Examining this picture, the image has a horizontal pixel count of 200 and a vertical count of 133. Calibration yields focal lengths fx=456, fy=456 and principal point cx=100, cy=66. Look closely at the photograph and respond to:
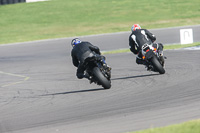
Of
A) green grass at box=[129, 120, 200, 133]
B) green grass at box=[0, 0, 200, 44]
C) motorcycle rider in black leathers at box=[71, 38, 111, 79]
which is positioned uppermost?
green grass at box=[129, 120, 200, 133]

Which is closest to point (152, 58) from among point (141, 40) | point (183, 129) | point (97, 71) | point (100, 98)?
point (141, 40)

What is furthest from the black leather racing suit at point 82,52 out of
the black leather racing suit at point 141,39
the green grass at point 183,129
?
the green grass at point 183,129

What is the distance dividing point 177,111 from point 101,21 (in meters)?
30.9

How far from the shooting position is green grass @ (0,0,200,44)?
35750mm

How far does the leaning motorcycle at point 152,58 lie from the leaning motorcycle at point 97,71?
1.74 metres

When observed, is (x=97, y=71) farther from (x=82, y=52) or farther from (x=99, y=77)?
(x=82, y=52)

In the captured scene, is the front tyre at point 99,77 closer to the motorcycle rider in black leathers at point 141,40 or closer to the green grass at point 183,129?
the motorcycle rider in black leathers at point 141,40

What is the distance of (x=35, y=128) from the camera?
8930 millimetres

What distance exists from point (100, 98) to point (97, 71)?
94 centimetres

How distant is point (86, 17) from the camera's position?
41781 mm

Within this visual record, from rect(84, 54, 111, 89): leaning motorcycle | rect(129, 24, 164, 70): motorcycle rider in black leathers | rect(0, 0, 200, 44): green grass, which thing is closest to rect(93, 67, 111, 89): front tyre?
rect(84, 54, 111, 89): leaning motorcycle

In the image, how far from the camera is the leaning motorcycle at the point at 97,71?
A: 473 inches

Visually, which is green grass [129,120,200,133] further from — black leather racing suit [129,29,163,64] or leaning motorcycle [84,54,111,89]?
black leather racing suit [129,29,163,64]

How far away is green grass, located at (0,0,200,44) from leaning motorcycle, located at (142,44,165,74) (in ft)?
66.1
